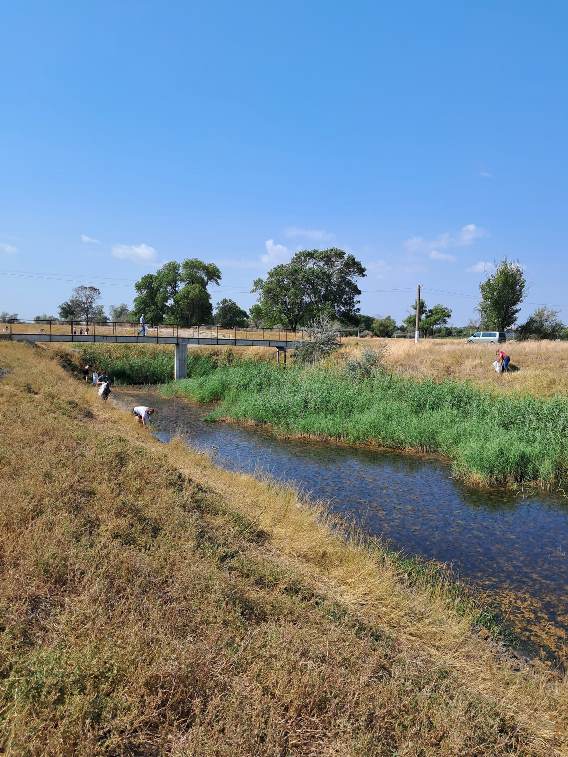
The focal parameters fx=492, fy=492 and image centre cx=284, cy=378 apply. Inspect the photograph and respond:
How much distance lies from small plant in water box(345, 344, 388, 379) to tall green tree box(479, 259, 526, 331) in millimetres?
20472

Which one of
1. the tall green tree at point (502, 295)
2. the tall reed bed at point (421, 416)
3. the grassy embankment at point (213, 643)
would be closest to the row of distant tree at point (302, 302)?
the tall green tree at point (502, 295)

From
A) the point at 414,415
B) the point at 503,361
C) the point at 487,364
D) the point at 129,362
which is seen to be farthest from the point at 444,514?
the point at 129,362

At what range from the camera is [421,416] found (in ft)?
83.2

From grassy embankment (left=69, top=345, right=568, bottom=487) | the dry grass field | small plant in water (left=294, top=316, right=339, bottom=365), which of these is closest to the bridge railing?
small plant in water (left=294, top=316, right=339, bottom=365)

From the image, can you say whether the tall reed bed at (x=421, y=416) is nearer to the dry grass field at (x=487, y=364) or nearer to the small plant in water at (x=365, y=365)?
the small plant in water at (x=365, y=365)

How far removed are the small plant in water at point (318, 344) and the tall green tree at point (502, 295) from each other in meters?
18.1

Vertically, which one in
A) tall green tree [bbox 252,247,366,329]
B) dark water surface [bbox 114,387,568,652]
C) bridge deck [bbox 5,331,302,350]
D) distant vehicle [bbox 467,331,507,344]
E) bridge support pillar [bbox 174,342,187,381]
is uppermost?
tall green tree [bbox 252,247,366,329]

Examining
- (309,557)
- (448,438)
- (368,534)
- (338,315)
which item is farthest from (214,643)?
(338,315)

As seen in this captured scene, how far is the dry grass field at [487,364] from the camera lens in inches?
1188

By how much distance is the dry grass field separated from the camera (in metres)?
30.2

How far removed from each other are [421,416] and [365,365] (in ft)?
34.9

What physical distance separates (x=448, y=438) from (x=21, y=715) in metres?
20.6

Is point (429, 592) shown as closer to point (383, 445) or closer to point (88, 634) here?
point (88, 634)

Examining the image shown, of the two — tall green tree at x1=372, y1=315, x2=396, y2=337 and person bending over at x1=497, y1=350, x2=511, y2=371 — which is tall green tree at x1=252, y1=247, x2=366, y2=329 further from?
person bending over at x1=497, y1=350, x2=511, y2=371
